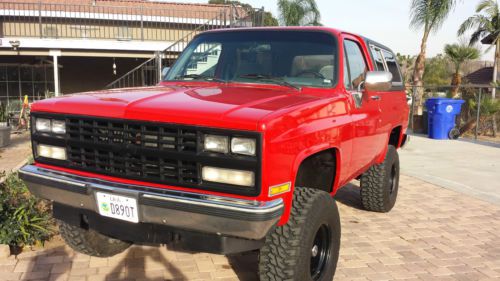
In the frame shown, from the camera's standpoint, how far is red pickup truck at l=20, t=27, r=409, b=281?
8.36 feet

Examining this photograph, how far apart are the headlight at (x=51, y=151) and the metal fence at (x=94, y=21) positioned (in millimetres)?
14505

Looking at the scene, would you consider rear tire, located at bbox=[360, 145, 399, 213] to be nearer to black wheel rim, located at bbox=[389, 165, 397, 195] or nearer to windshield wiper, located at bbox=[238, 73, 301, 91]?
black wheel rim, located at bbox=[389, 165, 397, 195]

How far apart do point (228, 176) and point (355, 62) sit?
88.3 inches

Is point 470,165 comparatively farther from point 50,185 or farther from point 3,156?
point 3,156

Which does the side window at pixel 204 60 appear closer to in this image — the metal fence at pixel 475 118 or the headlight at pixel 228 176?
the headlight at pixel 228 176

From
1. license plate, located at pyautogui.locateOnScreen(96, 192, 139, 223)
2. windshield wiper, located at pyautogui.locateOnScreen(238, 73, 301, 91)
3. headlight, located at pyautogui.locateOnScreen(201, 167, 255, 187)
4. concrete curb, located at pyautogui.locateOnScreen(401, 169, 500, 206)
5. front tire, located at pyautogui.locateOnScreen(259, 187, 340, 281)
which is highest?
windshield wiper, located at pyautogui.locateOnScreen(238, 73, 301, 91)

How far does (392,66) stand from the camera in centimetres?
577

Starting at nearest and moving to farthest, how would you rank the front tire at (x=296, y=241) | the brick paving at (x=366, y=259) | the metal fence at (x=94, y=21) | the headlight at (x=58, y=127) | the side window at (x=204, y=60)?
the front tire at (x=296, y=241) → the headlight at (x=58, y=127) → the brick paving at (x=366, y=259) → the side window at (x=204, y=60) → the metal fence at (x=94, y=21)

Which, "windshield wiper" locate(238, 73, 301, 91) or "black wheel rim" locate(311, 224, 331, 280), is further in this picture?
"windshield wiper" locate(238, 73, 301, 91)

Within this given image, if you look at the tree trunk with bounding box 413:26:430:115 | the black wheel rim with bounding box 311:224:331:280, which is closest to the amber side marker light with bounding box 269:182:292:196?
the black wheel rim with bounding box 311:224:331:280

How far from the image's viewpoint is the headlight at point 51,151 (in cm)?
316

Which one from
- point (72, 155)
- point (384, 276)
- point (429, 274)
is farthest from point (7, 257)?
point (429, 274)

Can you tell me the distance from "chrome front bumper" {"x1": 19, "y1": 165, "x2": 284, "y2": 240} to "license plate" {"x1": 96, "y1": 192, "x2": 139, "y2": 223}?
3 cm

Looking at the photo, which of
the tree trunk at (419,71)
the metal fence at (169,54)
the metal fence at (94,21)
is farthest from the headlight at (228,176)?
the metal fence at (94,21)
